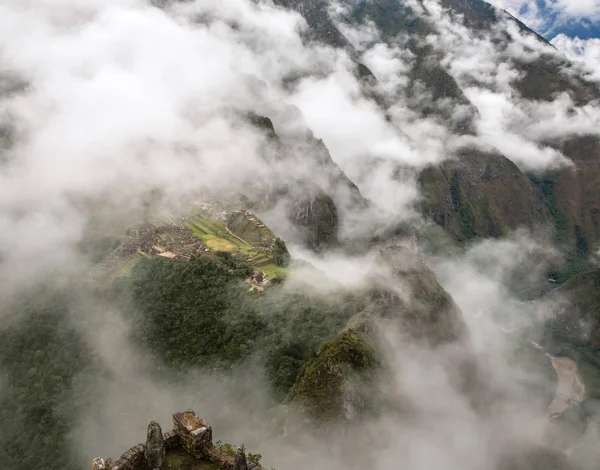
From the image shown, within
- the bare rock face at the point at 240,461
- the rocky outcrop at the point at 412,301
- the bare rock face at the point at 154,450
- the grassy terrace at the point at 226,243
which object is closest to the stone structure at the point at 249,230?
the grassy terrace at the point at 226,243

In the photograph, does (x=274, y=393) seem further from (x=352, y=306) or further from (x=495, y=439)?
(x=495, y=439)

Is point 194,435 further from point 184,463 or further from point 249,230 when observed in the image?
point 249,230

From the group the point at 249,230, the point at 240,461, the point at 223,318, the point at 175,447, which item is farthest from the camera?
the point at 249,230

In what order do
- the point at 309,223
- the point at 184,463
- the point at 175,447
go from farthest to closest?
the point at 309,223 < the point at 175,447 < the point at 184,463

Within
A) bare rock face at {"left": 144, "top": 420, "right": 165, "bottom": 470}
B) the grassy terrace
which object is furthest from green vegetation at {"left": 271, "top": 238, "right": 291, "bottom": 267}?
bare rock face at {"left": 144, "top": 420, "right": 165, "bottom": 470}

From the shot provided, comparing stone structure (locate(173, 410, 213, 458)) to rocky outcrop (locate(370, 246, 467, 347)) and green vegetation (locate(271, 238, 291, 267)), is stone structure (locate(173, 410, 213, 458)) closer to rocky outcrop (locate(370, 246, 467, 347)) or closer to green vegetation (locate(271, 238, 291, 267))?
rocky outcrop (locate(370, 246, 467, 347))

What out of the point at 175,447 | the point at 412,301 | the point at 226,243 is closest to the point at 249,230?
the point at 226,243

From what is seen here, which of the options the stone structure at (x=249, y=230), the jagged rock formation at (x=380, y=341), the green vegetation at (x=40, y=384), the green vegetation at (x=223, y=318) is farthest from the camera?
the stone structure at (x=249, y=230)

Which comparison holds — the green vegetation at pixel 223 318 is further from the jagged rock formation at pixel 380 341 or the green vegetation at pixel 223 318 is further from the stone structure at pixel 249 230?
the stone structure at pixel 249 230
